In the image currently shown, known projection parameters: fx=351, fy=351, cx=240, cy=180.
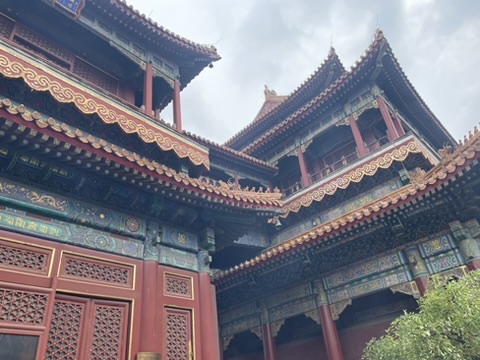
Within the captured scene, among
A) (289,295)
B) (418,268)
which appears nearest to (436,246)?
(418,268)

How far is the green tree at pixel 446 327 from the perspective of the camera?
416cm

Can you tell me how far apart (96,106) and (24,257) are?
10.5ft

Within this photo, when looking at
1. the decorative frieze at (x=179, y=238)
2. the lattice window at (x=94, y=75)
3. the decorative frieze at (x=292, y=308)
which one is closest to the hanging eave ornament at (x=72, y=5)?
the lattice window at (x=94, y=75)

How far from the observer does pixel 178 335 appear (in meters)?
5.80

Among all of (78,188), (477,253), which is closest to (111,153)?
(78,188)

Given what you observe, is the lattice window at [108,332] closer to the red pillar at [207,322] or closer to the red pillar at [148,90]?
Result: the red pillar at [207,322]

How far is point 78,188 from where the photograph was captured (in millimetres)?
5582

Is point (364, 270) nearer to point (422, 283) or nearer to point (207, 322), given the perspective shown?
point (422, 283)

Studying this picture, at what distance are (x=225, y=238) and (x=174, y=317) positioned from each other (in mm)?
2225

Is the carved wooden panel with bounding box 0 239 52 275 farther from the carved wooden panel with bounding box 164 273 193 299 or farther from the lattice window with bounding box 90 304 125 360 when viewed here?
the carved wooden panel with bounding box 164 273 193 299

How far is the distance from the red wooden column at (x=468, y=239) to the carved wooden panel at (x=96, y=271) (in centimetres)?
696

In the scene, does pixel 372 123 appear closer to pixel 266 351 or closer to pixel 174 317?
pixel 266 351

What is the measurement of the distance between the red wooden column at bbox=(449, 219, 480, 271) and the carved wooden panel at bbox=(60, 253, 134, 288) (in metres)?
6.96

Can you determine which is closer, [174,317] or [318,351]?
[174,317]
